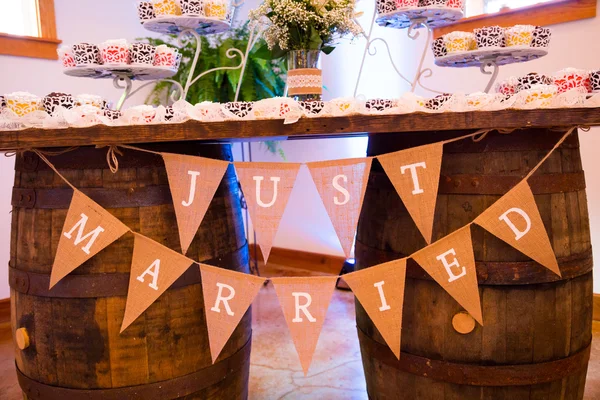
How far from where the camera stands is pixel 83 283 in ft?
4.77

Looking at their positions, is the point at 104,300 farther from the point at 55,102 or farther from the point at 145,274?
the point at 55,102

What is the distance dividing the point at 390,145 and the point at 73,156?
88 cm

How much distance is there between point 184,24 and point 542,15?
1.93 metres

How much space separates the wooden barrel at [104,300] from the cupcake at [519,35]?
0.97 meters

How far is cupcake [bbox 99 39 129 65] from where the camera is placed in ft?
5.07

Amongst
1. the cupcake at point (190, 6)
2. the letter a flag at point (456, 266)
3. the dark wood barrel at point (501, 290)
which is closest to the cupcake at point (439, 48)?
the dark wood barrel at point (501, 290)

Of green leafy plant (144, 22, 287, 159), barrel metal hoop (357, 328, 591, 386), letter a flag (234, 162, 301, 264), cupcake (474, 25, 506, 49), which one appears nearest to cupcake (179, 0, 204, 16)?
letter a flag (234, 162, 301, 264)

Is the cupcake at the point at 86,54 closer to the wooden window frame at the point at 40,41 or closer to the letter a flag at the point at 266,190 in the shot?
the letter a flag at the point at 266,190

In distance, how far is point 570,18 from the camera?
263cm

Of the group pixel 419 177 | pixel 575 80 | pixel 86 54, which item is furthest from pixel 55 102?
pixel 575 80

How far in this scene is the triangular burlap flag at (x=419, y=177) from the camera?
1.36 meters

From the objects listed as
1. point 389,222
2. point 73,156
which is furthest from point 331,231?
point 73,156

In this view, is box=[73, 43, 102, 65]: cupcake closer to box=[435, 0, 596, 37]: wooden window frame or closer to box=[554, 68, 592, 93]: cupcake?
box=[554, 68, 592, 93]: cupcake

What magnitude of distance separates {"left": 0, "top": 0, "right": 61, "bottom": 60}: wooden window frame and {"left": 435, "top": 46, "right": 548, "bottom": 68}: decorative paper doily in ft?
7.77
